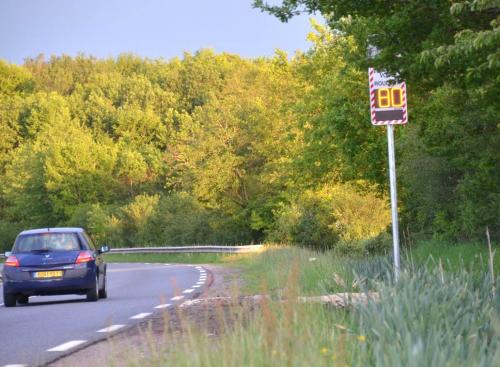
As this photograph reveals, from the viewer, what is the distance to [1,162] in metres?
97.9

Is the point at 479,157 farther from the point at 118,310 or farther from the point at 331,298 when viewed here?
the point at 331,298

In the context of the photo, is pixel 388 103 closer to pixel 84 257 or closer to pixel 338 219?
pixel 84 257

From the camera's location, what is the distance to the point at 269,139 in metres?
66.4

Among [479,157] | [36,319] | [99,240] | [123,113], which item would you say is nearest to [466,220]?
[479,157]

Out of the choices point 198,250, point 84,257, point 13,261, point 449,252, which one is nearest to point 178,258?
point 198,250

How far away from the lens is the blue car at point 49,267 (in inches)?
803

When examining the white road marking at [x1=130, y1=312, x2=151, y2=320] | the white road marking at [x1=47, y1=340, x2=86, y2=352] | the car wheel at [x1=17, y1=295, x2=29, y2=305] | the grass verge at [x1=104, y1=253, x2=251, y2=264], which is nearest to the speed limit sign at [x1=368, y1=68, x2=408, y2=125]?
the white road marking at [x1=130, y1=312, x2=151, y2=320]

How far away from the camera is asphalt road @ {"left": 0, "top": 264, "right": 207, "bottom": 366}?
11438 millimetres

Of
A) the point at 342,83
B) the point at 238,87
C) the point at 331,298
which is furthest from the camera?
the point at 238,87

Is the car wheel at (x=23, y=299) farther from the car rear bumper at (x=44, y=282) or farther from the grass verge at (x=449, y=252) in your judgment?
the grass verge at (x=449, y=252)

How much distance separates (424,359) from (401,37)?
10.8m

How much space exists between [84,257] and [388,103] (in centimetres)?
735

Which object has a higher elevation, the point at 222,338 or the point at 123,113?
the point at 123,113

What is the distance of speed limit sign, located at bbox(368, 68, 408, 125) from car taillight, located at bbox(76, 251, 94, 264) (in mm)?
7083
